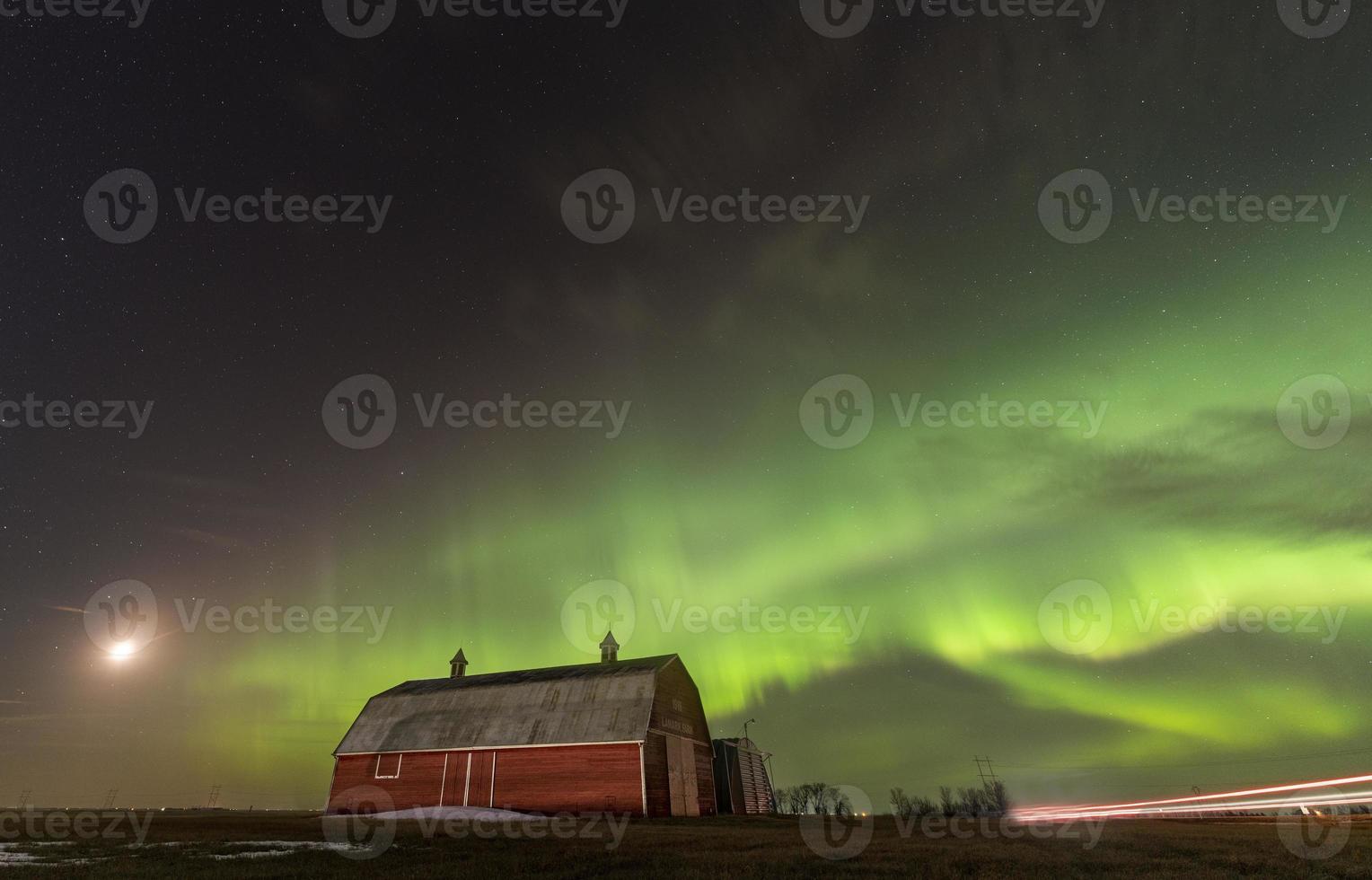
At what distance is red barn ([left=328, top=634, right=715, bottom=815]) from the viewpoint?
3712cm

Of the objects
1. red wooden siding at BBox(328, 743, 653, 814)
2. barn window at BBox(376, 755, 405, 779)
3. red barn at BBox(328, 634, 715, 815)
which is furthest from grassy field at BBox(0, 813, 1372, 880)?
barn window at BBox(376, 755, 405, 779)

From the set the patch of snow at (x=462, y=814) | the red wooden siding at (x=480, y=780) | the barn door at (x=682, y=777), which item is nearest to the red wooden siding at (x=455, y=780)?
the red wooden siding at (x=480, y=780)

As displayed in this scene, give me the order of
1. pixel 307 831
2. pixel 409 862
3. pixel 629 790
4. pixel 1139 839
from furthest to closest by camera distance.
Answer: pixel 629 790, pixel 307 831, pixel 1139 839, pixel 409 862

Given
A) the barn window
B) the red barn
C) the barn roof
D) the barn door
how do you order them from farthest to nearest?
the barn window, the barn roof, the barn door, the red barn

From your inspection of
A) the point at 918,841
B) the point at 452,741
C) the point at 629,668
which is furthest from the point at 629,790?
the point at 918,841

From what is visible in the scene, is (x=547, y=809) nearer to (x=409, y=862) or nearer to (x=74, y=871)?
(x=409, y=862)

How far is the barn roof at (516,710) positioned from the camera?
128 ft

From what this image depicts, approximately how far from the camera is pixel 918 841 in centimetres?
2214

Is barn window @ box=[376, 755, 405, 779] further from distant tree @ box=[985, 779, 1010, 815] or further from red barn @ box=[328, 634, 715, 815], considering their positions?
distant tree @ box=[985, 779, 1010, 815]

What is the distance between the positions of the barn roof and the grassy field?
45.5ft

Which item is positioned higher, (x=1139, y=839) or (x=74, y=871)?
(x=74, y=871)

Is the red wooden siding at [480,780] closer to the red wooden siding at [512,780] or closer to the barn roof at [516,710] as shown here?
the red wooden siding at [512,780]

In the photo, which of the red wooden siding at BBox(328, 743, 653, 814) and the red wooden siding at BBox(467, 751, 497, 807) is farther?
the red wooden siding at BBox(467, 751, 497, 807)

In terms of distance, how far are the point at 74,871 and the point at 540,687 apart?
98.7ft
